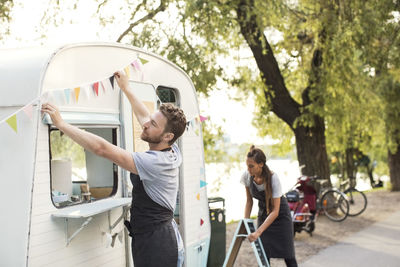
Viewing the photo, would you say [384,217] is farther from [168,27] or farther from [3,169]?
[3,169]

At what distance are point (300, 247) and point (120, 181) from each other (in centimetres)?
529

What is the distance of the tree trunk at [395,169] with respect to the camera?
63.0ft

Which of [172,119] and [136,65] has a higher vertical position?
[136,65]

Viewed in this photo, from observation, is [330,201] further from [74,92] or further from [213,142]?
[74,92]

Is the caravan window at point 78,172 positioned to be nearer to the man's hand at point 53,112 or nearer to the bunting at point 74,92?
the bunting at point 74,92

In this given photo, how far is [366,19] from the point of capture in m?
10.7

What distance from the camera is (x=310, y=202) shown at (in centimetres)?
1076

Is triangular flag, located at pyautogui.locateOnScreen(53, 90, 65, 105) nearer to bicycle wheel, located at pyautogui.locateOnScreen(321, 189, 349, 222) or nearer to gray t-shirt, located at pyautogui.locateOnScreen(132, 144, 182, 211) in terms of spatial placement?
gray t-shirt, located at pyautogui.locateOnScreen(132, 144, 182, 211)

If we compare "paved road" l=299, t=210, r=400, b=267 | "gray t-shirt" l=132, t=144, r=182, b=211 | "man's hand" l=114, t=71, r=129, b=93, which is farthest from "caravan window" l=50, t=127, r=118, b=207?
"paved road" l=299, t=210, r=400, b=267

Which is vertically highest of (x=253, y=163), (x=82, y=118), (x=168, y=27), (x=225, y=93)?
(x=168, y=27)

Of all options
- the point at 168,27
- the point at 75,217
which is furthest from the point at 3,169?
the point at 168,27

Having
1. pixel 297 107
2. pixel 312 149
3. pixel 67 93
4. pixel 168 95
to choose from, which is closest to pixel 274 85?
pixel 297 107

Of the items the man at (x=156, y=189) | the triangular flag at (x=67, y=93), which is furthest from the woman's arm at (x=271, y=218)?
the triangular flag at (x=67, y=93)

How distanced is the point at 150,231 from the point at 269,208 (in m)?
2.15
